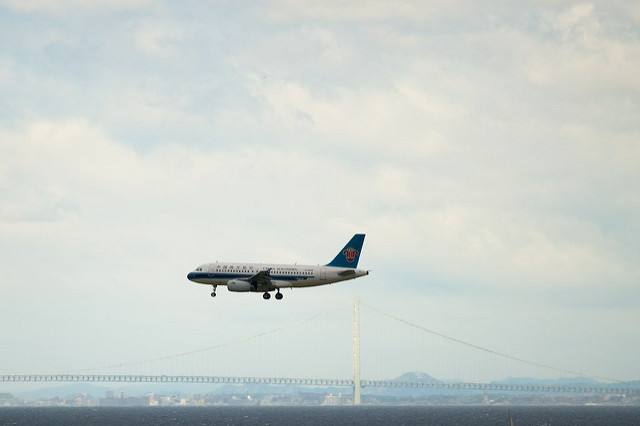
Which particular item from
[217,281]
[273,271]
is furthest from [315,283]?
[217,281]

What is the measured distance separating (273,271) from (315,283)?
615 cm

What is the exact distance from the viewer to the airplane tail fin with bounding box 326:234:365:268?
432 ft

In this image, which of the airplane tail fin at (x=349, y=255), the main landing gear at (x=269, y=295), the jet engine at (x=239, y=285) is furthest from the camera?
the airplane tail fin at (x=349, y=255)

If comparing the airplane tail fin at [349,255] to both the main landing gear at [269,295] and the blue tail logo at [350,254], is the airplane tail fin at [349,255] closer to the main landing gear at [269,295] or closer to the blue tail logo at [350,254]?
the blue tail logo at [350,254]

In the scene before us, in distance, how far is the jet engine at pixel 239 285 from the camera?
416 feet

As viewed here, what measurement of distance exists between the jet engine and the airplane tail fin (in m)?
12.8

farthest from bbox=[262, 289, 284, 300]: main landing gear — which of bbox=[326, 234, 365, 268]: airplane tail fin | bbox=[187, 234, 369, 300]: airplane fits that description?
bbox=[326, 234, 365, 268]: airplane tail fin

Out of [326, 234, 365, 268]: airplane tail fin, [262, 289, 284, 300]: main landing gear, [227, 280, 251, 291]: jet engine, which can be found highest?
[326, 234, 365, 268]: airplane tail fin

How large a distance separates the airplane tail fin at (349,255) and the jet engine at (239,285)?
12841mm

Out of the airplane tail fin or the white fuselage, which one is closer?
the white fuselage

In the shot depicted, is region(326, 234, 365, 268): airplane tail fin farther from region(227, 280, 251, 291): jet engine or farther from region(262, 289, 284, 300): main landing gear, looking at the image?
region(227, 280, 251, 291): jet engine

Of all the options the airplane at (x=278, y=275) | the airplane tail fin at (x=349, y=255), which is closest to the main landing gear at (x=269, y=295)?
the airplane at (x=278, y=275)

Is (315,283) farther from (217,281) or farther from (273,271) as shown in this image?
(217,281)

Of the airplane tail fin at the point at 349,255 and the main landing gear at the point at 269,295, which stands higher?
the airplane tail fin at the point at 349,255
